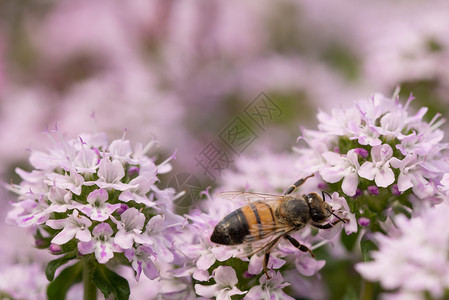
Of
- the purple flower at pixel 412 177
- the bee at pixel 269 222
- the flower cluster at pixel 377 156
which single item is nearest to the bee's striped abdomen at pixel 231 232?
the bee at pixel 269 222

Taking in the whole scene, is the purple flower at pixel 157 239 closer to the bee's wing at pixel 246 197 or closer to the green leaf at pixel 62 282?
the bee's wing at pixel 246 197

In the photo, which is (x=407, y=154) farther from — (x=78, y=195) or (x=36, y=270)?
(x=36, y=270)

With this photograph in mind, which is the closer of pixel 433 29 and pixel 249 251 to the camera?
pixel 249 251

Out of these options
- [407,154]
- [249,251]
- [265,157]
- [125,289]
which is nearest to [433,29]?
[265,157]

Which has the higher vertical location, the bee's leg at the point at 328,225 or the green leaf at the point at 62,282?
the bee's leg at the point at 328,225

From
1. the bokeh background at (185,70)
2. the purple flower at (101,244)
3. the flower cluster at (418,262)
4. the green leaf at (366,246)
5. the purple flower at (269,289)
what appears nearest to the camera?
the flower cluster at (418,262)
